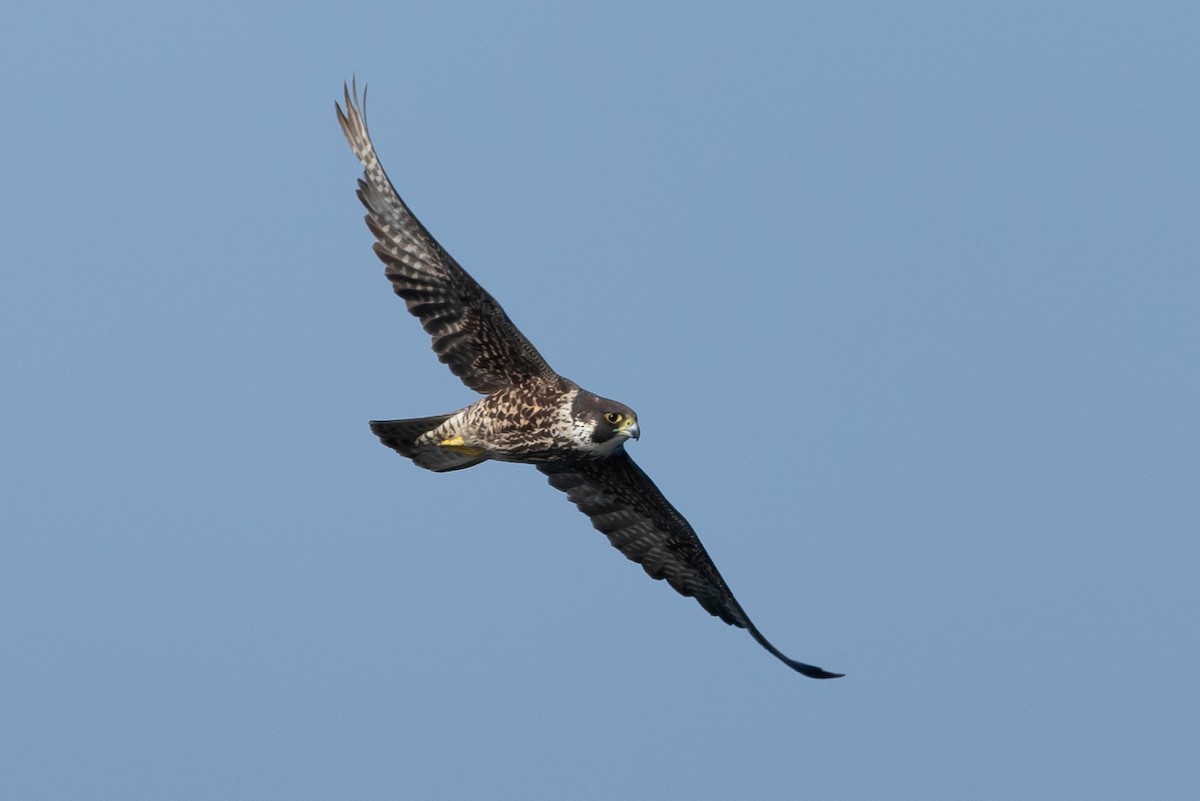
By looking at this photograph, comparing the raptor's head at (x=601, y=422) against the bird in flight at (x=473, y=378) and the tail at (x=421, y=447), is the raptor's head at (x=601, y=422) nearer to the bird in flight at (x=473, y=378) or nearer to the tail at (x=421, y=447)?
the bird in flight at (x=473, y=378)

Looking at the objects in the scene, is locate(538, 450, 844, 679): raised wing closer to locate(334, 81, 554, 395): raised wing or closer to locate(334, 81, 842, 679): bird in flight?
locate(334, 81, 842, 679): bird in flight

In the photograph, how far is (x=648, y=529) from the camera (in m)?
15.6

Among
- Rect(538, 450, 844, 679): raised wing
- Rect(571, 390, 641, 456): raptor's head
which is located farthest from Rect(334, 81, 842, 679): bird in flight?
Rect(538, 450, 844, 679): raised wing

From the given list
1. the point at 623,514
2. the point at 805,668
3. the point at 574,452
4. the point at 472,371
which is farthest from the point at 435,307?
the point at 805,668

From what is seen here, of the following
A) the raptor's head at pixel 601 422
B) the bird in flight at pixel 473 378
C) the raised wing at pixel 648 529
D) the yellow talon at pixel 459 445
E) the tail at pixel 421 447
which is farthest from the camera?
the raised wing at pixel 648 529

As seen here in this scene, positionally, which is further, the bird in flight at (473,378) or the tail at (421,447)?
the tail at (421,447)

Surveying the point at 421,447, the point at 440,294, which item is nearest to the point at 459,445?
the point at 421,447

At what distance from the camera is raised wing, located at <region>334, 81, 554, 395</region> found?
13586 mm

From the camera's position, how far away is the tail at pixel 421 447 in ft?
46.3

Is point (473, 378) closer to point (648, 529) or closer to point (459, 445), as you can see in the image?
point (459, 445)

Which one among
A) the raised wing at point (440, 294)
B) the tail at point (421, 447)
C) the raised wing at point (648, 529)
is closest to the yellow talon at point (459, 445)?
the tail at point (421, 447)

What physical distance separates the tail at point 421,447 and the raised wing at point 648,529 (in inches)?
36.9

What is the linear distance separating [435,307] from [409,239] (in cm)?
60

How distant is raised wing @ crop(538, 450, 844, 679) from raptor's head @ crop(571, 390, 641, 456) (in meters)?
1.51
